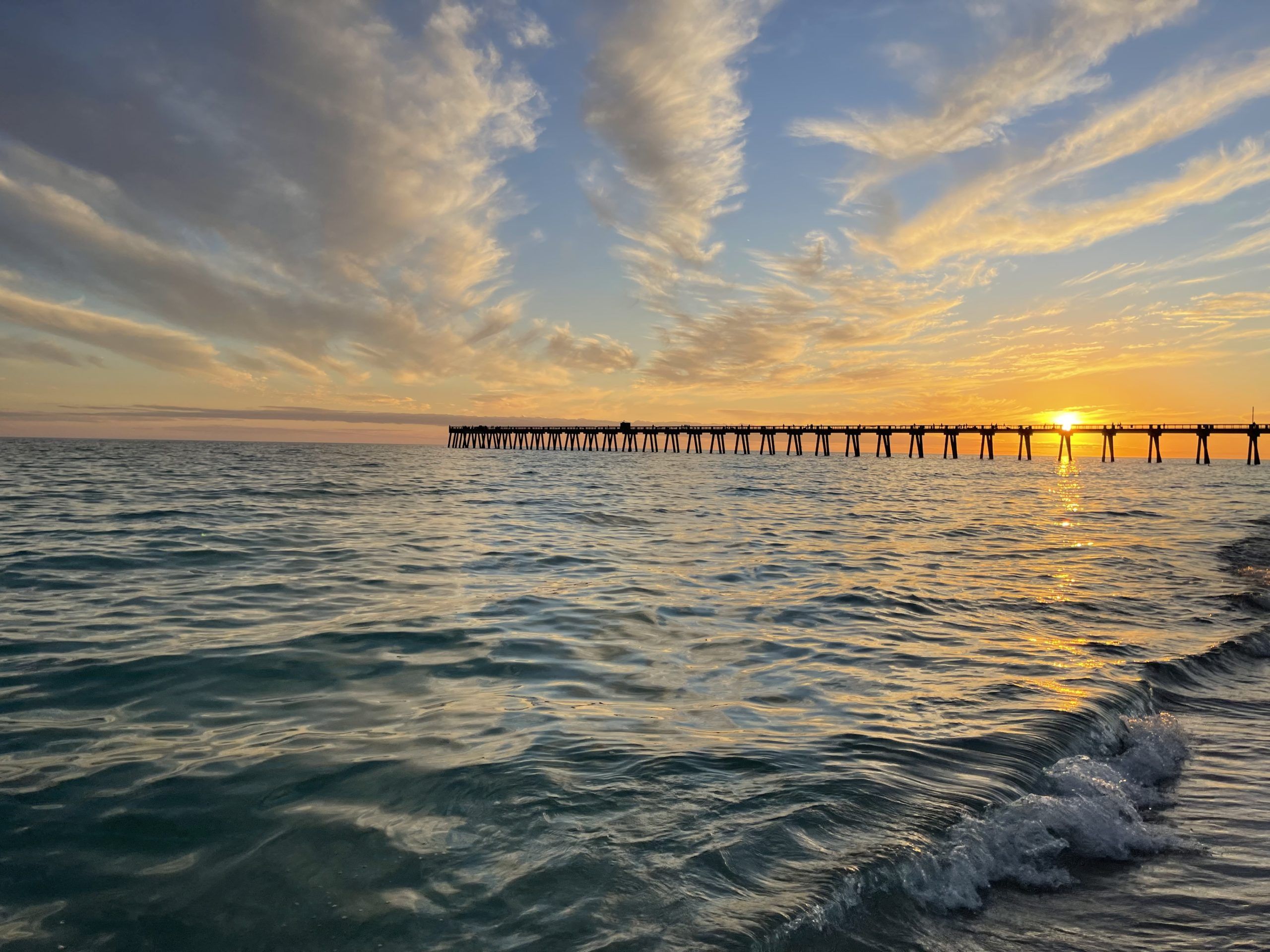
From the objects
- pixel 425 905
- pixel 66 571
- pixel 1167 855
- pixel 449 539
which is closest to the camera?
pixel 425 905

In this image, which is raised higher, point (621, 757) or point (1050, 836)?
point (621, 757)

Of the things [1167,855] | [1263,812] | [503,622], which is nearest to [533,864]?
[1167,855]

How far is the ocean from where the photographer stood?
3717mm

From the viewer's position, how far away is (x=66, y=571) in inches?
499

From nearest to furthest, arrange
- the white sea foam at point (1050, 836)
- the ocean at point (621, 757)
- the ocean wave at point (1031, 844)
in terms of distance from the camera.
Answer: the ocean at point (621, 757), the ocean wave at point (1031, 844), the white sea foam at point (1050, 836)

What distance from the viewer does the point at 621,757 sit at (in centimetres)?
555

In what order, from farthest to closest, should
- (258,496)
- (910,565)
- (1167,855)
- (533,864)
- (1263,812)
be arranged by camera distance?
(258,496) → (910,565) → (1263,812) → (1167,855) → (533,864)

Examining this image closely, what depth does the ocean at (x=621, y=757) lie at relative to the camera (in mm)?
3717

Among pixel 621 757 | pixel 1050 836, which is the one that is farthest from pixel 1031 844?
pixel 621 757

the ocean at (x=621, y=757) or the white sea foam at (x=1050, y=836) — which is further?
the white sea foam at (x=1050, y=836)

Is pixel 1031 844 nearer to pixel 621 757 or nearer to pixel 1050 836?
pixel 1050 836

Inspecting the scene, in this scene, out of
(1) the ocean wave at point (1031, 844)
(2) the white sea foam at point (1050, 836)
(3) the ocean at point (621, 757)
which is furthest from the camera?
(2) the white sea foam at point (1050, 836)

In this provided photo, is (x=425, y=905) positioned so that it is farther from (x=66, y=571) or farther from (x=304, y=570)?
(x=66, y=571)

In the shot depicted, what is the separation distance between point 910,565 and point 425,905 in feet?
47.1
